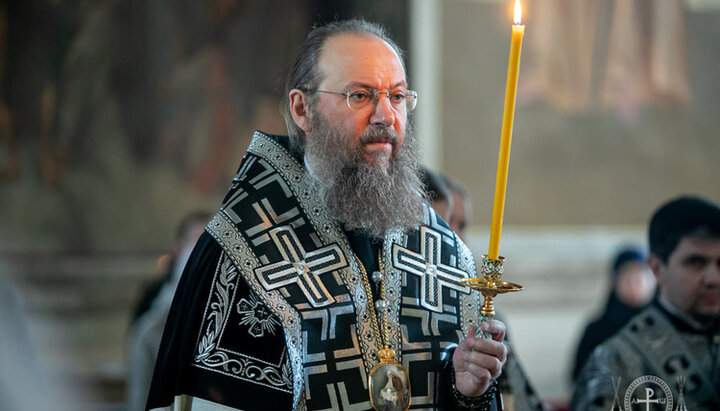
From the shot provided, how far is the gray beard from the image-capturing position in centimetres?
235

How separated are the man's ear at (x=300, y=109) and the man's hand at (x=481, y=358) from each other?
758 mm

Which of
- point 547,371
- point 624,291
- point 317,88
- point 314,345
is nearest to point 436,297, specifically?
point 314,345

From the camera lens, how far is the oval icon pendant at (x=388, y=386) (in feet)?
7.16

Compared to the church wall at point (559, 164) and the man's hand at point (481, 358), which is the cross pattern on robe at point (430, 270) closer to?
the man's hand at point (481, 358)

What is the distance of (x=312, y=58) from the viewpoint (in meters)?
2.42

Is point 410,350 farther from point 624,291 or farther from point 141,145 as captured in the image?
point 141,145

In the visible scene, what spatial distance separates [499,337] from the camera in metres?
2.02

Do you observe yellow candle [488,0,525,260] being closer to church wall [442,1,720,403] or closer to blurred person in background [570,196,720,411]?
blurred person in background [570,196,720,411]

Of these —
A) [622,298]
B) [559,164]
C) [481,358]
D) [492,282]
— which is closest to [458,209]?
[481,358]

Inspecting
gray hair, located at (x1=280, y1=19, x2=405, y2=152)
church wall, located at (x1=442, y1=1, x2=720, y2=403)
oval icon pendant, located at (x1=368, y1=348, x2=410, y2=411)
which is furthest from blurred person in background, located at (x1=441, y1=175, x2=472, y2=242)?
church wall, located at (x1=442, y1=1, x2=720, y2=403)

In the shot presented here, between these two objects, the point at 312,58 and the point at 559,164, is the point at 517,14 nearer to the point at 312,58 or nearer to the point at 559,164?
the point at 312,58

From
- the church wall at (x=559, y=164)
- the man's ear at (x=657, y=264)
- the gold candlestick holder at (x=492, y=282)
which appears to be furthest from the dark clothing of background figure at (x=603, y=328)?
the gold candlestick holder at (x=492, y=282)

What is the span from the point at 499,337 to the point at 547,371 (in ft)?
23.3

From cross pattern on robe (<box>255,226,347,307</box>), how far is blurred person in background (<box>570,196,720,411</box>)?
47.9 inches
